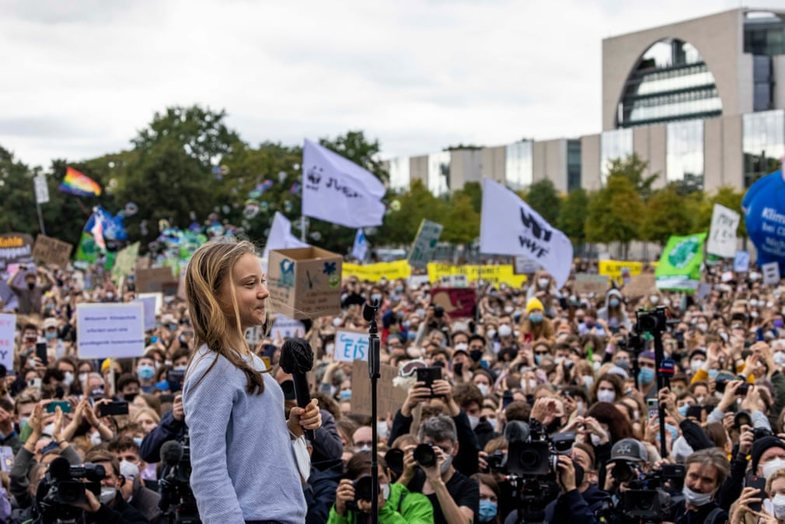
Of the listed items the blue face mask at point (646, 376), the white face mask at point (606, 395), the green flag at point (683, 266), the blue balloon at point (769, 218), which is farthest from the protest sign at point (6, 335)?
the green flag at point (683, 266)

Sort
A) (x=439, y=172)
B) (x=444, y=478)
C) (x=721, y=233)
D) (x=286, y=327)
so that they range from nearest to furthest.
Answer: (x=444, y=478) → (x=286, y=327) → (x=721, y=233) → (x=439, y=172)

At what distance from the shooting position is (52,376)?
12219 mm

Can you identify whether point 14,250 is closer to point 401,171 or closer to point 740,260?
point 740,260

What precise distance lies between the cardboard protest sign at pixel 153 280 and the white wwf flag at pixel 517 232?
11.3 m

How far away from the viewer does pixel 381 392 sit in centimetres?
1052

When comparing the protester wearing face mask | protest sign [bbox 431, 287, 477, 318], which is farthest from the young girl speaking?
protest sign [bbox 431, 287, 477, 318]

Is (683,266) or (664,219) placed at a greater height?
(664,219)

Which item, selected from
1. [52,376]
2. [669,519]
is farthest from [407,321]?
[669,519]

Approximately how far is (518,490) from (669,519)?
1.21m

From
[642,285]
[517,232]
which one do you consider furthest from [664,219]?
[517,232]

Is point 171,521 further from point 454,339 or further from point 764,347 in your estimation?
point 454,339

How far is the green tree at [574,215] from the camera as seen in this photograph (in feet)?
261

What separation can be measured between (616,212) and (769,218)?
1995 inches

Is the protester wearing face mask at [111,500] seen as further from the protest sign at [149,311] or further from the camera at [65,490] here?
the protest sign at [149,311]
